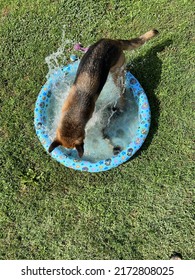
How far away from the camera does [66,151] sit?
18.6 feet

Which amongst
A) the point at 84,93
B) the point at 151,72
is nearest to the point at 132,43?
the point at 151,72

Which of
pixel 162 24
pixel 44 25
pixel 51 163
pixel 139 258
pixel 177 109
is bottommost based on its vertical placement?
pixel 139 258

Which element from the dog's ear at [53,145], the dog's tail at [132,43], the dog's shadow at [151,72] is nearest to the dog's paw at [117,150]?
the dog's shadow at [151,72]

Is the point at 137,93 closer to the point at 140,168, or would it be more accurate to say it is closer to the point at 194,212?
the point at 140,168

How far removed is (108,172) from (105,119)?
0.99 metres

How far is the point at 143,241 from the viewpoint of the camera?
18.1 ft

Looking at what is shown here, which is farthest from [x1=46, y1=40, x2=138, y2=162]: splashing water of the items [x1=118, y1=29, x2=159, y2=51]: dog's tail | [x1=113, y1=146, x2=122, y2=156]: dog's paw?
[x1=118, y1=29, x2=159, y2=51]: dog's tail

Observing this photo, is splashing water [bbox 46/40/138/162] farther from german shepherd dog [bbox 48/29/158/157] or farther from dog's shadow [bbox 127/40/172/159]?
german shepherd dog [bbox 48/29/158/157]

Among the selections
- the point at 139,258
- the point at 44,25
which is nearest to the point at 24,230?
A: the point at 139,258

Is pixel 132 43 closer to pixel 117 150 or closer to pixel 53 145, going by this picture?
pixel 117 150

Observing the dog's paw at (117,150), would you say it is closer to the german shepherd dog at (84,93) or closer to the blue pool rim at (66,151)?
the blue pool rim at (66,151)

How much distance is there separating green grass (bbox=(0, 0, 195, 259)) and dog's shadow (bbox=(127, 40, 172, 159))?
19 millimetres

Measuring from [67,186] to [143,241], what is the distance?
1645mm

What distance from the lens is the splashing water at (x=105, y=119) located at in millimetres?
5957
